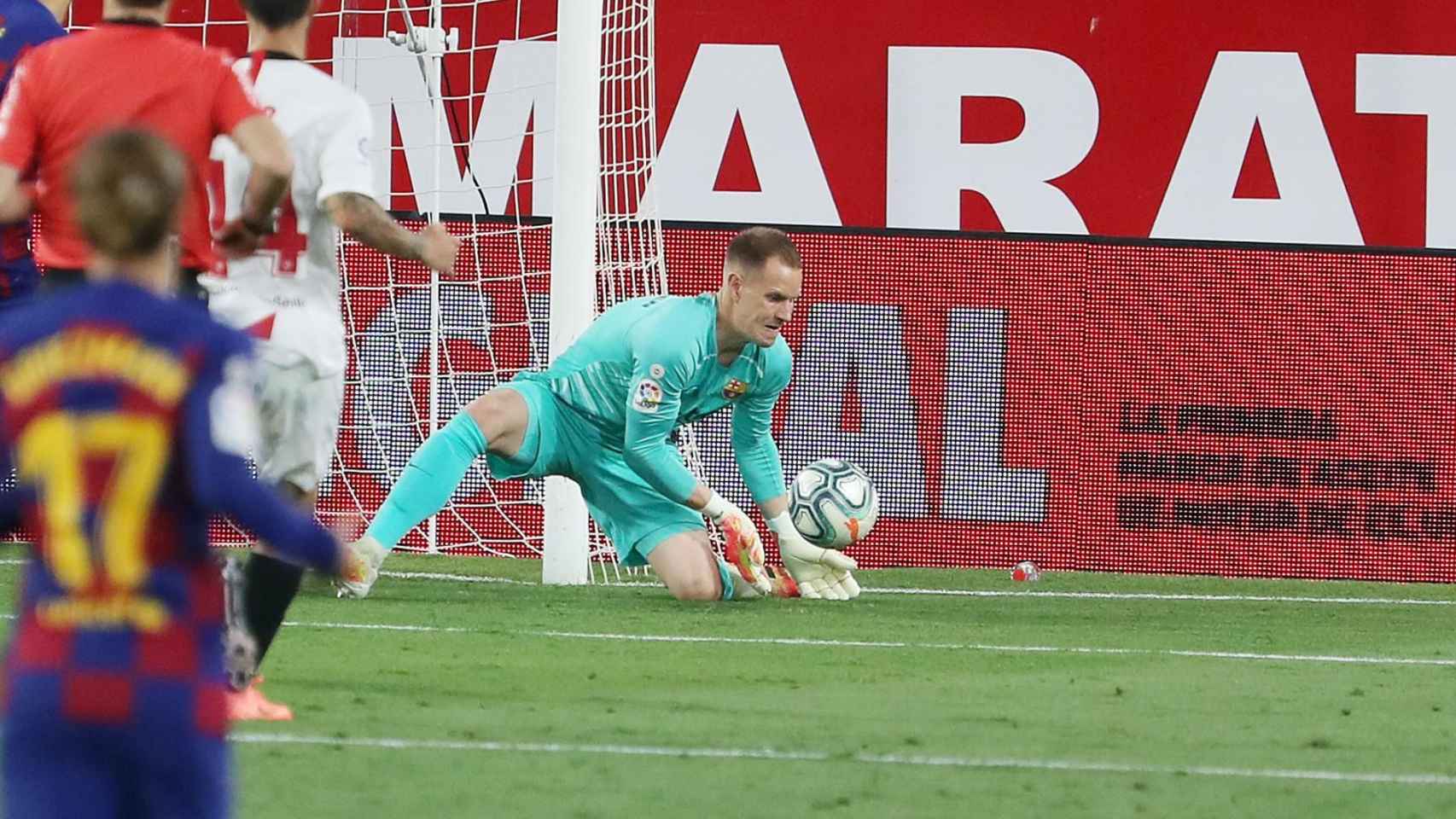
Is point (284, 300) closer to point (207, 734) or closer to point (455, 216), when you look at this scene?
point (207, 734)

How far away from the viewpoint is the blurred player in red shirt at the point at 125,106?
4.95 metres

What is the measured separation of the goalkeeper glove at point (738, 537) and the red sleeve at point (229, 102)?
3.63m

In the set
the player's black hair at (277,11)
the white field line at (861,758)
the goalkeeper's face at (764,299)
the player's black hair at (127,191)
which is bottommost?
the white field line at (861,758)

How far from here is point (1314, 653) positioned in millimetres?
7383

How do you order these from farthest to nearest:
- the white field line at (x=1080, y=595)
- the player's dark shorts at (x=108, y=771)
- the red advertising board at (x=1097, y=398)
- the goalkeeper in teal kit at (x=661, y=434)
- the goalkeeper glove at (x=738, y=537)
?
the red advertising board at (x=1097, y=398) < the white field line at (x=1080, y=595) < the goalkeeper glove at (x=738, y=537) < the goalkeeper in teal kit at (x=661, y=434) < the player's dark shorts at (x=108, y=771)

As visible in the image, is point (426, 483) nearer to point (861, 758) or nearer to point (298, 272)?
point (298, 272)

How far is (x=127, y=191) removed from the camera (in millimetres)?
2664

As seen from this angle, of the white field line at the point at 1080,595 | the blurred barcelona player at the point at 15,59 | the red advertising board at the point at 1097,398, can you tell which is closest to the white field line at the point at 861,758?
the blurred barcelona player at the point at 15,59

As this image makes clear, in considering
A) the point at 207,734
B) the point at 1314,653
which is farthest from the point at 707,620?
the point at 207,734

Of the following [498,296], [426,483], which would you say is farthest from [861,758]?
[498,296]

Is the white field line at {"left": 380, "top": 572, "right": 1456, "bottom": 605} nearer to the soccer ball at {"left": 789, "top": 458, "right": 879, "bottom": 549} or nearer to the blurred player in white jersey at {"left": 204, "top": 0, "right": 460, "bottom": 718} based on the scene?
the soccer ball at {"left": 789, "top": 458, "right": 879, "bottom": 549}

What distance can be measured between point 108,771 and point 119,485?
0.99 ft

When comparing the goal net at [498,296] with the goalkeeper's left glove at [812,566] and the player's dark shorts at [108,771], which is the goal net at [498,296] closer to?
the goalkeeper's left glove at [812,566]

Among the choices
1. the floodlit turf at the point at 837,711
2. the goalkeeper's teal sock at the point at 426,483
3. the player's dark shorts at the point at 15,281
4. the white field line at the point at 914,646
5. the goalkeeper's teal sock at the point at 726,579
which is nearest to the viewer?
the floodlit turf at the point at 837,711
